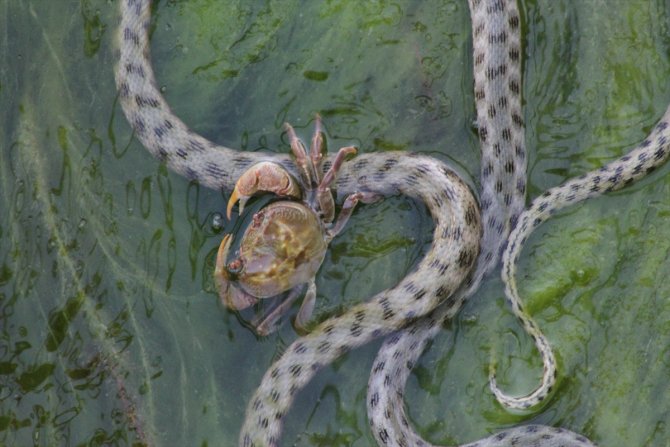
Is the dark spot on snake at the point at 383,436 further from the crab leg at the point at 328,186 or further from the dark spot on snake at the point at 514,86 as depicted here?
the dark spot on snake at the point at 514,86

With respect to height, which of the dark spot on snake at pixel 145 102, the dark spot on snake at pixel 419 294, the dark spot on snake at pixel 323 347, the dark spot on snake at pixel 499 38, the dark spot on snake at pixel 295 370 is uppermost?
the dark spot on snake at pixel 499 38

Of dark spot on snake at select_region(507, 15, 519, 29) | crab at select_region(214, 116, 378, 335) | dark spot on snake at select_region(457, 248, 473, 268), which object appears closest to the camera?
dark spot on snake at select_region(457, 248, 473, 268)

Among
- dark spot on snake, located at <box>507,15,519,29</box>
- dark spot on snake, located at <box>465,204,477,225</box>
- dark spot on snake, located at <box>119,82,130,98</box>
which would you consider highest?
dark spot on snake, located at <box>507,15,519,29</box>

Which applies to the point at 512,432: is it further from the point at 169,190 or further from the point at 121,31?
the point at 121,31

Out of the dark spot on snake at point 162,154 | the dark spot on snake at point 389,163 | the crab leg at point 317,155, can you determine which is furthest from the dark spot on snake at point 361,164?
the dark spot on snake at point 162,154

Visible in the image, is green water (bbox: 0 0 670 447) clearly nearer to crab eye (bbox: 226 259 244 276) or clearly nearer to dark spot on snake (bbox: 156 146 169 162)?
dark spot on snake (bbox: 156 146 169 162)

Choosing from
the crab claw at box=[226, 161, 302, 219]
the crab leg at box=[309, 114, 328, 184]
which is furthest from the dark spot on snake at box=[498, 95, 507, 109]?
the crab claw at box=[226, 161, 302, 219]

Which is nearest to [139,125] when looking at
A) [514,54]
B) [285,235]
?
[285,235]
